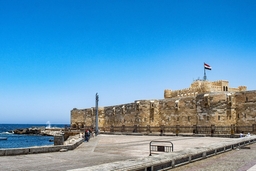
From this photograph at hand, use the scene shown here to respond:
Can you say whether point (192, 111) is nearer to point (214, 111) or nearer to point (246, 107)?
point (214, 111)

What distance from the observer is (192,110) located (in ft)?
114

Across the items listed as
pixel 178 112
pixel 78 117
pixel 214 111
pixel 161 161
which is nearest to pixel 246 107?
pixel 214 111

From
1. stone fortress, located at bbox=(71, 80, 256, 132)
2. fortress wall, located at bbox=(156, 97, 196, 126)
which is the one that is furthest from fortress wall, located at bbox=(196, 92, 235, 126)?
fortress wall, located at bbox=(156, 97, 196, 126)

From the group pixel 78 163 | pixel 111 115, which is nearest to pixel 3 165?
pixel 78 163

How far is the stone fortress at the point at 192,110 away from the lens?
30.6 m

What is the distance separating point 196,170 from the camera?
905 centimetres

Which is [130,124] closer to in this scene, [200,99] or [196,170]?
[200,99]

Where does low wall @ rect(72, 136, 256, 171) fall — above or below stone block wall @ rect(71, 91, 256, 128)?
below

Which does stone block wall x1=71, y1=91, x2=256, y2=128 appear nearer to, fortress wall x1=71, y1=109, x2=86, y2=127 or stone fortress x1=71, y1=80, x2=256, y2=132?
stone fortress x1=71, y1=80, x2=256, y2=132

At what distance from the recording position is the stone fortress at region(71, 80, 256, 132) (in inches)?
1204

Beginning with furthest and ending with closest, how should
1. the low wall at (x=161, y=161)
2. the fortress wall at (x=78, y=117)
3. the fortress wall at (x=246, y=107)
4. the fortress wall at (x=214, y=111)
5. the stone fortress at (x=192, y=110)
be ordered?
the fortress wall at (x=78, y=117), the fortress wall at (x=214, y=111), the stone fortress at (x=192, y=110), the fortress wall at (x=246, y=107), the low wall at (x=161, y=161)

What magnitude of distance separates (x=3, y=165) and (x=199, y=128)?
25.5 meters

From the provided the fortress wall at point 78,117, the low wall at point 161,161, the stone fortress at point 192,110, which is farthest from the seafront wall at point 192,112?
the low wall at point 161,161

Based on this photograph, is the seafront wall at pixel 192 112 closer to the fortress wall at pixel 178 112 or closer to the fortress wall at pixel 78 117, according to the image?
the fortress wall at pixel 178 112
